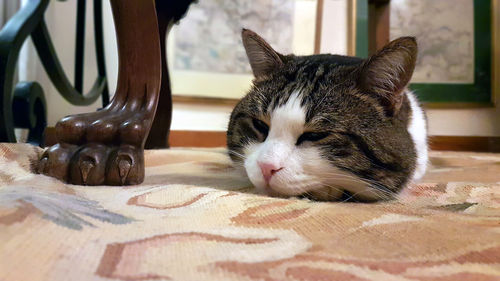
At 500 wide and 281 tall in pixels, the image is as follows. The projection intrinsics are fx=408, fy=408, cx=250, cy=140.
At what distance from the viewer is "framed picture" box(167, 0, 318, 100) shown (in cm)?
222

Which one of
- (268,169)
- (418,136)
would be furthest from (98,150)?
(418,136)

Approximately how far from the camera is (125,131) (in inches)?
26.4

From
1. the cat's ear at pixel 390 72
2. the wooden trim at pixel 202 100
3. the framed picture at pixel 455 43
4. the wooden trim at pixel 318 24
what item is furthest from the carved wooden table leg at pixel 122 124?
the framed picture at pixel 455 43

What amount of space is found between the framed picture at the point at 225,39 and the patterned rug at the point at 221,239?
5.59ft

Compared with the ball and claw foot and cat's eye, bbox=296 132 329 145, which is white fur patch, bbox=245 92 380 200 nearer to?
cat's eye, bbox=296 132 329 145

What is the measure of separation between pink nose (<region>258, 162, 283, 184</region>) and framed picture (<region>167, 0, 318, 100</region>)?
165cm

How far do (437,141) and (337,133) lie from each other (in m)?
1.95

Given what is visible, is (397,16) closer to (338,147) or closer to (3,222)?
(338,147)

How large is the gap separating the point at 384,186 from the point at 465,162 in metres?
0.81

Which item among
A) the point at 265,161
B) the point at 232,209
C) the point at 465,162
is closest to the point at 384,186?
the point at 265,161

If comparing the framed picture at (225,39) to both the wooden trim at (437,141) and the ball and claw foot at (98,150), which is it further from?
the ball and claw foot at (98,150)

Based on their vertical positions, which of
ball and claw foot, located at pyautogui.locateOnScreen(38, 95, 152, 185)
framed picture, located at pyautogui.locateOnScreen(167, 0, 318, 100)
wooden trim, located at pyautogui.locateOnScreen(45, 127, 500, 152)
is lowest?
wooden trim, located at pyautogui.locateOnScreen(45, 127, 500, 152)

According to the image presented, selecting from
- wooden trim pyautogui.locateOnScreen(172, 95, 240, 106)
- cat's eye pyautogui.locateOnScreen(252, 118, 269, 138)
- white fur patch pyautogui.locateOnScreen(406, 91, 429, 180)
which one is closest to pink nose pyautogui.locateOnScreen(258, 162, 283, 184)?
cat's eye pyautogui.locateOnScreen(252, 118, 269, 138)

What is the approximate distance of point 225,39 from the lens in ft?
7.41
